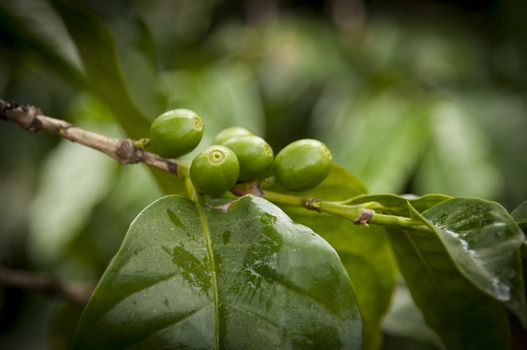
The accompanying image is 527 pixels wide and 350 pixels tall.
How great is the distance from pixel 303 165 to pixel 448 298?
353 mm

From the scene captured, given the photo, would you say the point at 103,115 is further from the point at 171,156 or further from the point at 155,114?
the point at 171,156

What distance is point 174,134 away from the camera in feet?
2.89

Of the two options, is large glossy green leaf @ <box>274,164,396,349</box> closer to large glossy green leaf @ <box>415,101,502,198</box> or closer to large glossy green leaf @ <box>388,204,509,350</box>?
large glossy green leaf @ <box>388,204,509,350</box>

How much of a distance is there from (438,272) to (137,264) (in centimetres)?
53

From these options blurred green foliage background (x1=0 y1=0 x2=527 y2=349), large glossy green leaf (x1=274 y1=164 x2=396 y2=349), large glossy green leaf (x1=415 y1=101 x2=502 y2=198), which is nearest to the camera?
large glossy green leaf (x1=274 y1=164 x2=396 y2=349)

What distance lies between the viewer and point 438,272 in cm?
89

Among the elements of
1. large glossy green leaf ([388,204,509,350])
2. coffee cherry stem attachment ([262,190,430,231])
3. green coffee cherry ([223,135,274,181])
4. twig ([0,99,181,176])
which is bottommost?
large glossy green leaf ([388,204,509,350])

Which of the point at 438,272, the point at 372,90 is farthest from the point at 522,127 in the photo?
the point at 438,272

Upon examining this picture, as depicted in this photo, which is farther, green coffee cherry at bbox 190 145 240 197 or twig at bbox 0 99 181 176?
twig at bbox 0 99 181 176

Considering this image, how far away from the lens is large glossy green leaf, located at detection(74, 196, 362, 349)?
2.24ft

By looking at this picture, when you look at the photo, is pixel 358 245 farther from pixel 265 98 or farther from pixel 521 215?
pixel 265 98

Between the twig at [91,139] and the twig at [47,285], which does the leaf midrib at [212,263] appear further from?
the twig at [47,285]

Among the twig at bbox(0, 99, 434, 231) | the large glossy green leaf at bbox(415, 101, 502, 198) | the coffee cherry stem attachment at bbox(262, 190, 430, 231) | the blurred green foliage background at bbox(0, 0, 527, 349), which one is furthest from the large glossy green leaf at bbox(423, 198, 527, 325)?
the large glossy green leaf at bbox(415, 101, 502, 198)

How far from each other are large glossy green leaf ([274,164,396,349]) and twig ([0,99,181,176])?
27 cm
